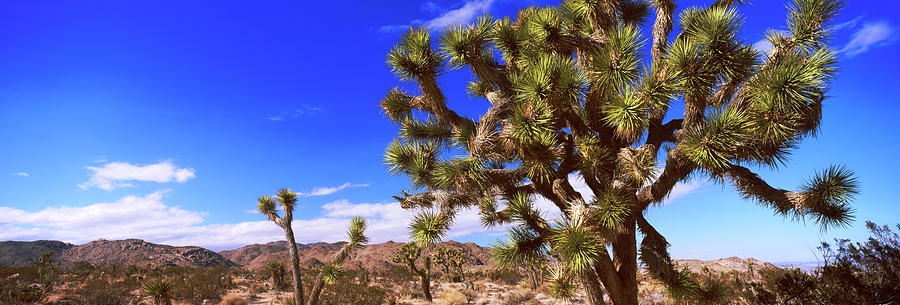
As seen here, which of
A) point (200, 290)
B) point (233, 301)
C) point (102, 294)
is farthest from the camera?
point (200, 290)

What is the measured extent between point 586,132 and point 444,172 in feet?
7.27

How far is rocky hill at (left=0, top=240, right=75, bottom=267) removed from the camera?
1780 inches

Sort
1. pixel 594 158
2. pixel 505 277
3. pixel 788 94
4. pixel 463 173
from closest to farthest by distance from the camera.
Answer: pixel 788 94, pixel 594 158, pixel 463 173, pixel 505 277

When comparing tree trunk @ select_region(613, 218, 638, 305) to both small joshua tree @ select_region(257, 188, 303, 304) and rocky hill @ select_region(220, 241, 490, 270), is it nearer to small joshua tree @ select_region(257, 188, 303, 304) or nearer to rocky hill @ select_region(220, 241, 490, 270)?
small joshua tree @ select_region(257, 188, 303, 304)

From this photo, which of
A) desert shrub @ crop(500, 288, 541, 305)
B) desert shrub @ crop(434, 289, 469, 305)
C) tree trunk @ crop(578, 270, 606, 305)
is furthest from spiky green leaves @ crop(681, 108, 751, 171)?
desert shrub @ crop(434, 289, 469, 305)

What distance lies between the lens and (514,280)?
25.6 meters

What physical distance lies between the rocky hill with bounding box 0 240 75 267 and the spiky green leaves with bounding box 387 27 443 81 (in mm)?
57226

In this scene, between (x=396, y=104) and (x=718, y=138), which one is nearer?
(x=718, y=138)

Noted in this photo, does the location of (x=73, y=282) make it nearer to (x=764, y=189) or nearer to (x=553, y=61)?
(x=553, y=61)

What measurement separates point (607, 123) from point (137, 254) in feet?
206

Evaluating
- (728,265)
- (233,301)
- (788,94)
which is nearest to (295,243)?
(233,301)

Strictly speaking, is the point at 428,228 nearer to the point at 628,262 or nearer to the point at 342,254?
the point at 628,262

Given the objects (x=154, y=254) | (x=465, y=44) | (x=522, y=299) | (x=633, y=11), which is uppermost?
(x=633, y=11)

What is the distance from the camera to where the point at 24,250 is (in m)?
48.8
